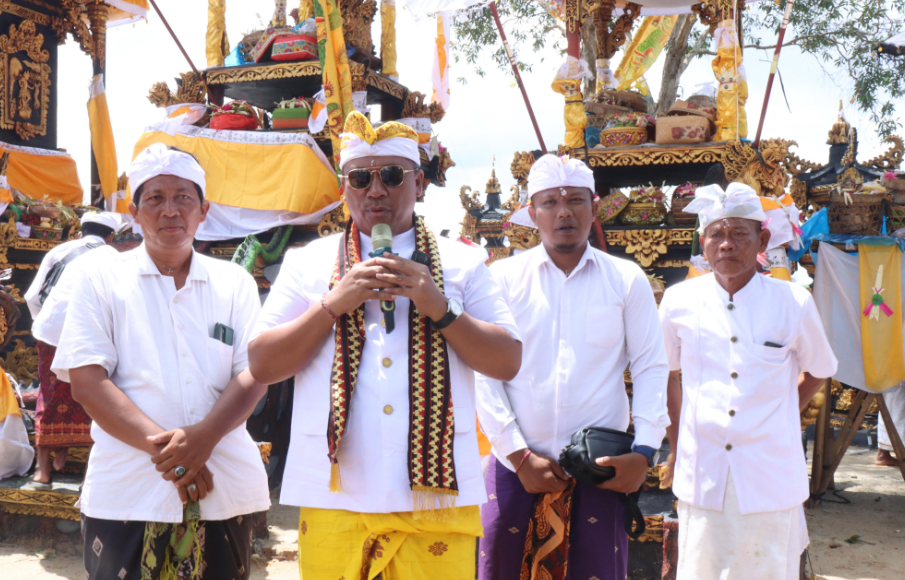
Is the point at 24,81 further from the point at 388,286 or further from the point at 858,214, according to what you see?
the point at 388,286

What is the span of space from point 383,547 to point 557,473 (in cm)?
94

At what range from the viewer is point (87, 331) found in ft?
8.29

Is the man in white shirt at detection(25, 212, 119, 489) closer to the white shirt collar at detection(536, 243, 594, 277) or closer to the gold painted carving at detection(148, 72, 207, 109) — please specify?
the white shirt collar at detection(536, 243, 594, 277)

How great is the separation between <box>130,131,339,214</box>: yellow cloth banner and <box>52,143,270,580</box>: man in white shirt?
A: 4833 mm

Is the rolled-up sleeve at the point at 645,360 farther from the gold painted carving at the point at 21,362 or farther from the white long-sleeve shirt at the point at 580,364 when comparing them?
the gold painted carving at the point at 21,362

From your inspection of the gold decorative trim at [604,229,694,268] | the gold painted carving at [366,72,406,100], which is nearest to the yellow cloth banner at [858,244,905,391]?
the gold decorative trim at [604,229,694,268]

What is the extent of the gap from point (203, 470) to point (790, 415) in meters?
2.42

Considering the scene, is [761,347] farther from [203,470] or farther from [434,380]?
[203,470]

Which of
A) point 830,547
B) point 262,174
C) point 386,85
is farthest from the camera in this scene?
point 386,85

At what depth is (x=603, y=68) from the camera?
8102mm

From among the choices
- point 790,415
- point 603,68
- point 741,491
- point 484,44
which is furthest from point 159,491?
point 484,44

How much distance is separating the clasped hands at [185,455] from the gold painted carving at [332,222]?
507 cm

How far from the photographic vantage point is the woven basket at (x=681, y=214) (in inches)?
244

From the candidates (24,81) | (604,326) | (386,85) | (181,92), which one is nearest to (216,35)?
(181,92)
